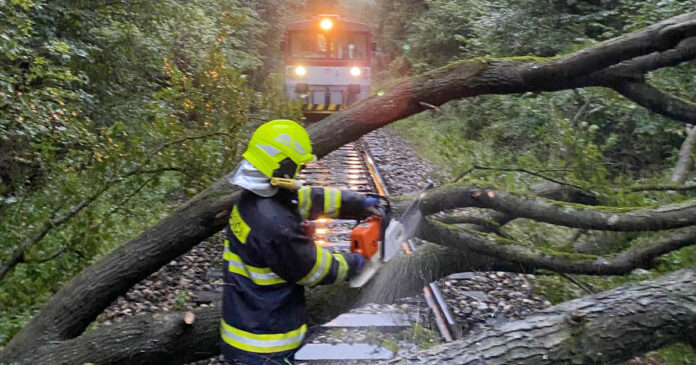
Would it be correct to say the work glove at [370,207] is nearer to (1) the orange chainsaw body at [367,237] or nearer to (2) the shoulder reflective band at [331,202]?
(1) the orange chainsaw body at [367,237]

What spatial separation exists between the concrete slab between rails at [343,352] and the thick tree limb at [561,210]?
1063mm

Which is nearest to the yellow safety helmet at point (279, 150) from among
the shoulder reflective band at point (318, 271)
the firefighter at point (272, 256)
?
the firefighter at point (272, 256)

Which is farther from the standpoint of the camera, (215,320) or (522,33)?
(522,33)

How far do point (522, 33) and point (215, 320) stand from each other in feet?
33.0

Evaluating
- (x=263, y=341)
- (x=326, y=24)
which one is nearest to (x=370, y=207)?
(x=263, y=341)

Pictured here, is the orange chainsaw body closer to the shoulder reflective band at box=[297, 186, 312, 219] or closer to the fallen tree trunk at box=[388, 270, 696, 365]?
the shoulder reflective band at box=[297, 186, 312, 219]

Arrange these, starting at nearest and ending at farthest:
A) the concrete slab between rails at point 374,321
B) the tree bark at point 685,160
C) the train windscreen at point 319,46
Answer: the concrete slab between rails at point 374,321
the tree bark at point 685,160
the train windscreen at point 319,46

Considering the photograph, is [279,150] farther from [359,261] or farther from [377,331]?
[377,331]

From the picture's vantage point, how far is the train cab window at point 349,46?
608 inches

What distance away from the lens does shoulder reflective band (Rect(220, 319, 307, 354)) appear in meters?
2.92

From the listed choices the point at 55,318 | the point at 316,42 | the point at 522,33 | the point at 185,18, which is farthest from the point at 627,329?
the point at 316,42

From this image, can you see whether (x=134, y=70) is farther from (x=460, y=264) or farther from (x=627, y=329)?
(x=627, y=329)

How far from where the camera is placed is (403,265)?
4.31 m

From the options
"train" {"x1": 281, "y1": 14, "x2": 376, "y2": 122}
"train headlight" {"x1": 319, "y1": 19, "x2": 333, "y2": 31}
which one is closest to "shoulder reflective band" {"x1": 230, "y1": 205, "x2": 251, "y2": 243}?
"train" {"x1": 281, "y1": 14, "x2": 376, "y2": 122}
